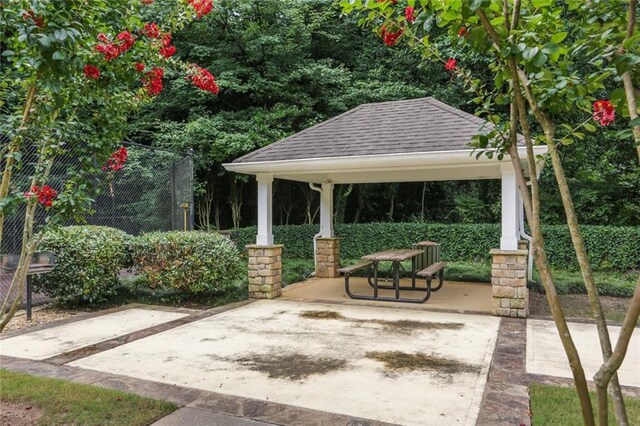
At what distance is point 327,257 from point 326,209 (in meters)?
1.09

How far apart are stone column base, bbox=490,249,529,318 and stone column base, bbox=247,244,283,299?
11.5ft

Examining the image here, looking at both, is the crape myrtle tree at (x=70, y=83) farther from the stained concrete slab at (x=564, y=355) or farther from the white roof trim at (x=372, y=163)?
the stained concrete slab at (x=564, y=355)

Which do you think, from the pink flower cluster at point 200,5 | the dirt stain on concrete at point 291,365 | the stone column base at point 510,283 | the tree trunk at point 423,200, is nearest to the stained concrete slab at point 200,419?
the dirt stain on concrete at point 291,365

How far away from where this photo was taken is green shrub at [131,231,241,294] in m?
6.70

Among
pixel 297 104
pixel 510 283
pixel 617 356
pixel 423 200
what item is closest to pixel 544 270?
pixel 617 356

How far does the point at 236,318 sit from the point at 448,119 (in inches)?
181

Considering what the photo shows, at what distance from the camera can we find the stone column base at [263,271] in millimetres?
7516

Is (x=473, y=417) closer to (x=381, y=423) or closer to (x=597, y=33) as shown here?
(x=381, y=423)

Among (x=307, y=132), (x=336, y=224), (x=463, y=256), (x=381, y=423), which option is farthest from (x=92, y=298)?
(x=463, y=256)

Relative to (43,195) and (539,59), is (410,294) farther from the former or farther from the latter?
(539,59)

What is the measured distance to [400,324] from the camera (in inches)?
227

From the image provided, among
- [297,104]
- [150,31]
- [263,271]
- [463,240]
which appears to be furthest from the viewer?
[297,104]

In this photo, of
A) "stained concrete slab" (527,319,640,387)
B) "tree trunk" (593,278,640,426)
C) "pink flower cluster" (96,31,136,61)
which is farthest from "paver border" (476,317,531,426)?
"pink flower cluster" (96,31,136,61)

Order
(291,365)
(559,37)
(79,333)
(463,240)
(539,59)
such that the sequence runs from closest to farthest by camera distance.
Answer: (539,59)
(559,37)
(291,365)
(79,333)
(463,240)
